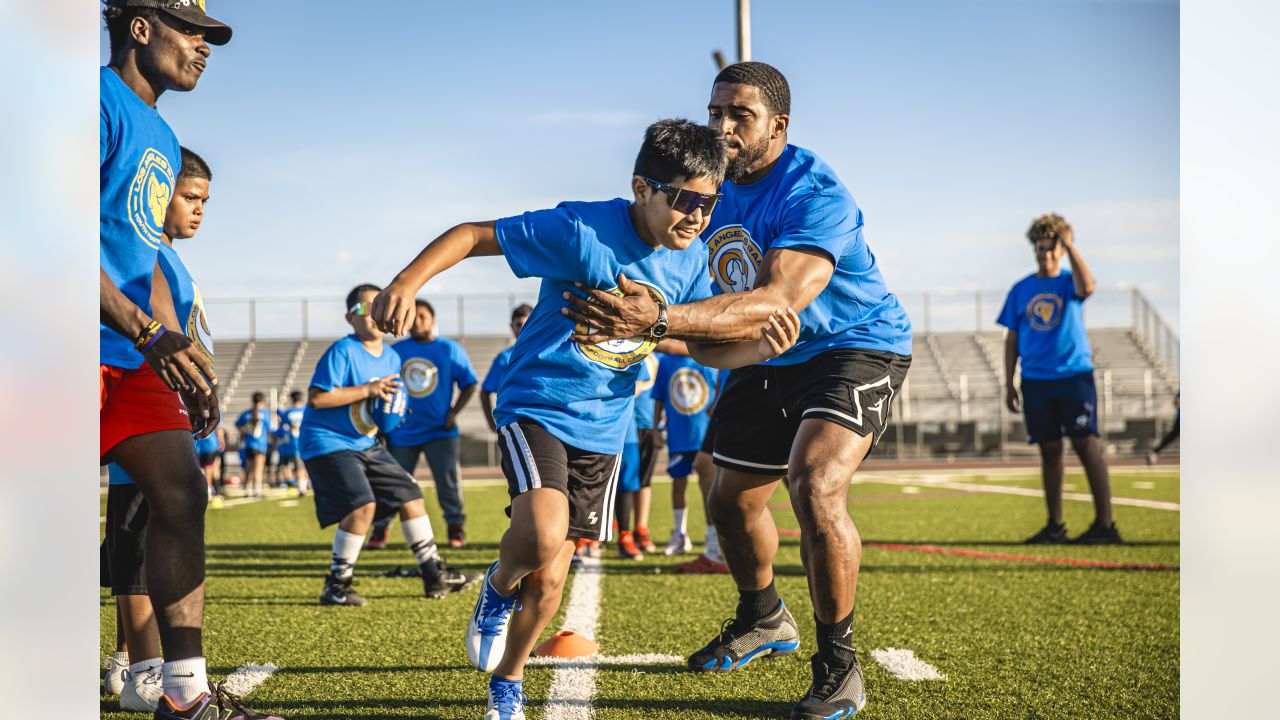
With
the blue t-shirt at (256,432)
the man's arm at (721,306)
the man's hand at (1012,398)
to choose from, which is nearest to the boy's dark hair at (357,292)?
the man's arm at (721,306)

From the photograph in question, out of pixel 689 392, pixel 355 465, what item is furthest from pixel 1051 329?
pixel 355 465

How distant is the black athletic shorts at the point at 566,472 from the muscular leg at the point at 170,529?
3.02ft

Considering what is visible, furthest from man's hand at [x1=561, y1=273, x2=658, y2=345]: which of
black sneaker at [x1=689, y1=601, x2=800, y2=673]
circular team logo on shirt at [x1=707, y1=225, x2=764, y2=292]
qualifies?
black sneaker at [x1=689, y1=601, x2=800, y2=673]

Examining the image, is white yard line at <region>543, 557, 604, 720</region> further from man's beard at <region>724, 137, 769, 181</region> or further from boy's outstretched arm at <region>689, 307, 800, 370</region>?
man's beard at <region>724, 137, 769, 181</region>

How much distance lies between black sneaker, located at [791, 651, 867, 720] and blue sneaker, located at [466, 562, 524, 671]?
2.97 ft

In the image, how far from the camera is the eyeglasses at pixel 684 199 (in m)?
3.11

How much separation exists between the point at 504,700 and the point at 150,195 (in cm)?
181

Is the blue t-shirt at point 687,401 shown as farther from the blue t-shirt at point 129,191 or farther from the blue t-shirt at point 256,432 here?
the blue t-shirt at point 256,432

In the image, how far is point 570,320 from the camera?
3.23 meters

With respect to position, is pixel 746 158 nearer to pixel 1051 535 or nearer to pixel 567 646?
pixel 567 646

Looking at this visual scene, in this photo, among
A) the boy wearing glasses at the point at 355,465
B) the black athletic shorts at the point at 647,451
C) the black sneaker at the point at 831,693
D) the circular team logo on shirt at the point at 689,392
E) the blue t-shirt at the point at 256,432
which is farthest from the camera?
the blue t-shirt at the point at 256,432
